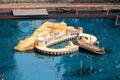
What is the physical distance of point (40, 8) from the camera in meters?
83.0

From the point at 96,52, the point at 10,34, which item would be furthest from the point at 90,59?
the point at 10,34

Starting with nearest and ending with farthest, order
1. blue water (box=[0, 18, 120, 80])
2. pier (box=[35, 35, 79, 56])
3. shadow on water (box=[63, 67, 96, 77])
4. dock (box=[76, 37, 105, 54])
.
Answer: blue water (box=[0, 18, 120, 80])
shadow on water (box=[63, 67, 96, 77])
pier (box=[35, 35, 79, 56])
dock (box=[76, 37, 105, 54])

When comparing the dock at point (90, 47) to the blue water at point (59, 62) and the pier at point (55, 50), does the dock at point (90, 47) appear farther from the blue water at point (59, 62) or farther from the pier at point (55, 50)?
the pier at point (55, 50)

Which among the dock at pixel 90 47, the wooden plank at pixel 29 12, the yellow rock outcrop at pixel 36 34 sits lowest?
the wooden plank at pixel 29 12

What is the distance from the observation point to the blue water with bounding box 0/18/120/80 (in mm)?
57125

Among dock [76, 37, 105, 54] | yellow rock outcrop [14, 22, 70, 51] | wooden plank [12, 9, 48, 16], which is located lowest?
wooden plank [12, 9, 48, 16]

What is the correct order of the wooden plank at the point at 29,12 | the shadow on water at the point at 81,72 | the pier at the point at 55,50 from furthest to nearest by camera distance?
the wooden plank at the point at 29,12 → the pier at the point at 55,50 → the shadow on water at the point at 81,72

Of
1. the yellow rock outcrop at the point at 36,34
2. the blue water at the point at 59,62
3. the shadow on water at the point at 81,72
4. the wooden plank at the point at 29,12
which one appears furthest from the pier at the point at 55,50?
the wooden plank at the point at 29,12

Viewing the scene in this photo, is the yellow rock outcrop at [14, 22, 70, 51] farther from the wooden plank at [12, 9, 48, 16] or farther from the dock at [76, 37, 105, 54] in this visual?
the wooden plank at [12, 9, 48, 16]

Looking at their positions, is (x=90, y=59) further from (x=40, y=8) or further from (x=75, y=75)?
(x=40, y=8)

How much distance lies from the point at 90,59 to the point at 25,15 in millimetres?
21475

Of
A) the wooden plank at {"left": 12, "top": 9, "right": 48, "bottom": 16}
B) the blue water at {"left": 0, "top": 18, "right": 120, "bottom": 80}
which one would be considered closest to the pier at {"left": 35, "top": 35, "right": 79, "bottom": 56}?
the blue water at {"left": 0, "top": 18, "right": 120, "bottom": 80}

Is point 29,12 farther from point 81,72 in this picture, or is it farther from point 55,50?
point 81,72

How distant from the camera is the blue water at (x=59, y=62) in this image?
57.1 metres
